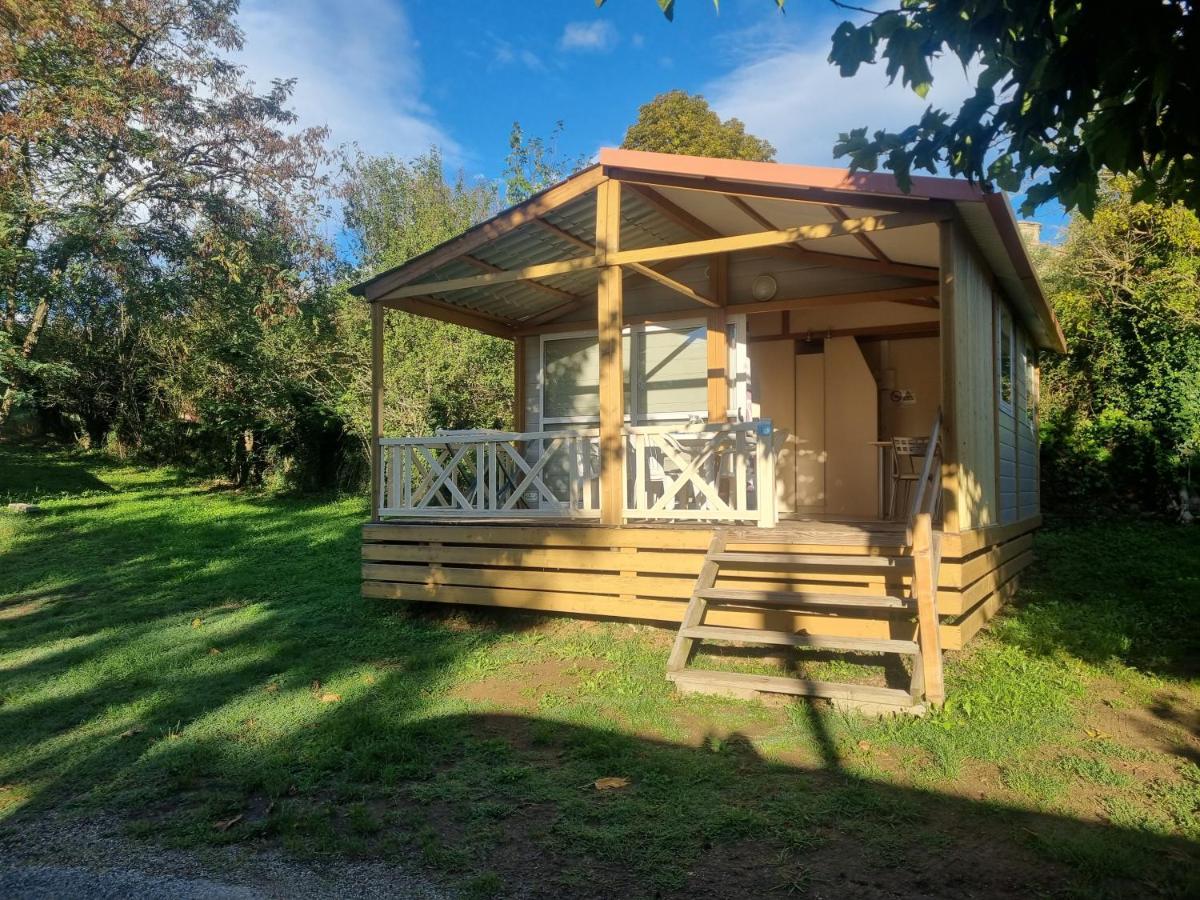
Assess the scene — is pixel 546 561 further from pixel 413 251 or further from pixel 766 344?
pixel 413 251

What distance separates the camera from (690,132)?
2175cm

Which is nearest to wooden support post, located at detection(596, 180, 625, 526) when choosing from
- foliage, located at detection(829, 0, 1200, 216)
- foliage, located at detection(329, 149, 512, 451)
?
foliage, located at detection(829, 0, 1200, 216)

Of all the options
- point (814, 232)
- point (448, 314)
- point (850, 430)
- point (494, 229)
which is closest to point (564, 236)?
point (494, 229)

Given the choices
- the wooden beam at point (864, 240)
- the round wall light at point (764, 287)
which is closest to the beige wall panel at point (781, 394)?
the round wall light at point (764, 287)

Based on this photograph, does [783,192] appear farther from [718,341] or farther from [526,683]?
[526,683]

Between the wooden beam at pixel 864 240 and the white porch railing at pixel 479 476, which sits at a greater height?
the wooden beam at pixel 864 240

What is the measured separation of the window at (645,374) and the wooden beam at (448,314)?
0.57 meters

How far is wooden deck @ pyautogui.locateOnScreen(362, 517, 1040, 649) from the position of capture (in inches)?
220

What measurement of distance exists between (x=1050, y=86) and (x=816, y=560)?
3401 millimetres

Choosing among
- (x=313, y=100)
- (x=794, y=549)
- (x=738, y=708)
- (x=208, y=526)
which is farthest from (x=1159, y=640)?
(x=313, y=100)

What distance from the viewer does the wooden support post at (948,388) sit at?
5.44 meters

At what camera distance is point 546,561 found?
676cm

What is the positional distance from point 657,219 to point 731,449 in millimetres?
2394

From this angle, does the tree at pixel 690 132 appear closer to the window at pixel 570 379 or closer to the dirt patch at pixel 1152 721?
the window at pixel 570 379
